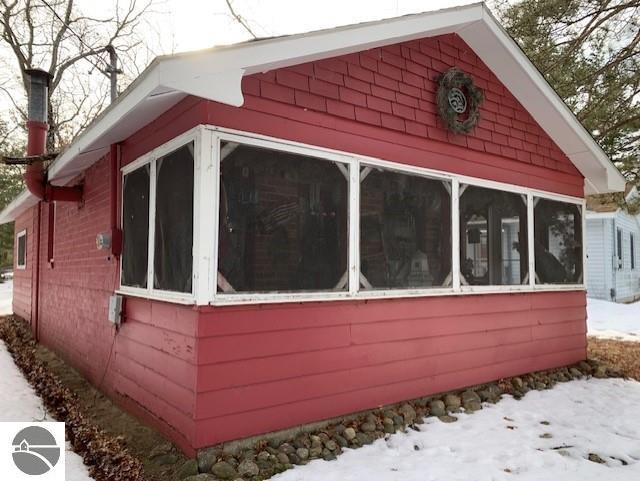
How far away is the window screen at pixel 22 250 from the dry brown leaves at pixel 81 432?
164 inches

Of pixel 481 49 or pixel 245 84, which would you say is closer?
pixel 245 84

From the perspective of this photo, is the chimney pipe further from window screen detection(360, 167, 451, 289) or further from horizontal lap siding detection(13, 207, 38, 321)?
horizontal lap siding detection(13, 207, 38, 321)

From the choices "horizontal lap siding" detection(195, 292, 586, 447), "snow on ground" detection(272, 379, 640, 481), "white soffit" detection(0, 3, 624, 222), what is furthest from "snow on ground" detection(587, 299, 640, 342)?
Answer: "snow on ground" detection(272, 379, 640, 481)

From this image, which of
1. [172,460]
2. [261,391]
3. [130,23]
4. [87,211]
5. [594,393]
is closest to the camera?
[172,460]

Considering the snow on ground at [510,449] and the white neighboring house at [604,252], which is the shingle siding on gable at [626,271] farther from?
the snow on ground at [510,449]

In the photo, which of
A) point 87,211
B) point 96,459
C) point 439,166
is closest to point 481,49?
A: point 439,166

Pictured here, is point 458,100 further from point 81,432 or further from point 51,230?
point 51,230

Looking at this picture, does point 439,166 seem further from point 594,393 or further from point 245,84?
point 594,393

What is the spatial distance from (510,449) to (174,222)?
3060 mm

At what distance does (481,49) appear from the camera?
16.8ft

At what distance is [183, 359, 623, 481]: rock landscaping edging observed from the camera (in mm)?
3021

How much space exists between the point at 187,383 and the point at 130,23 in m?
17.3

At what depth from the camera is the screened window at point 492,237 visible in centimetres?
492

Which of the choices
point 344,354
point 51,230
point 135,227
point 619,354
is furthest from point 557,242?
point 51,230
